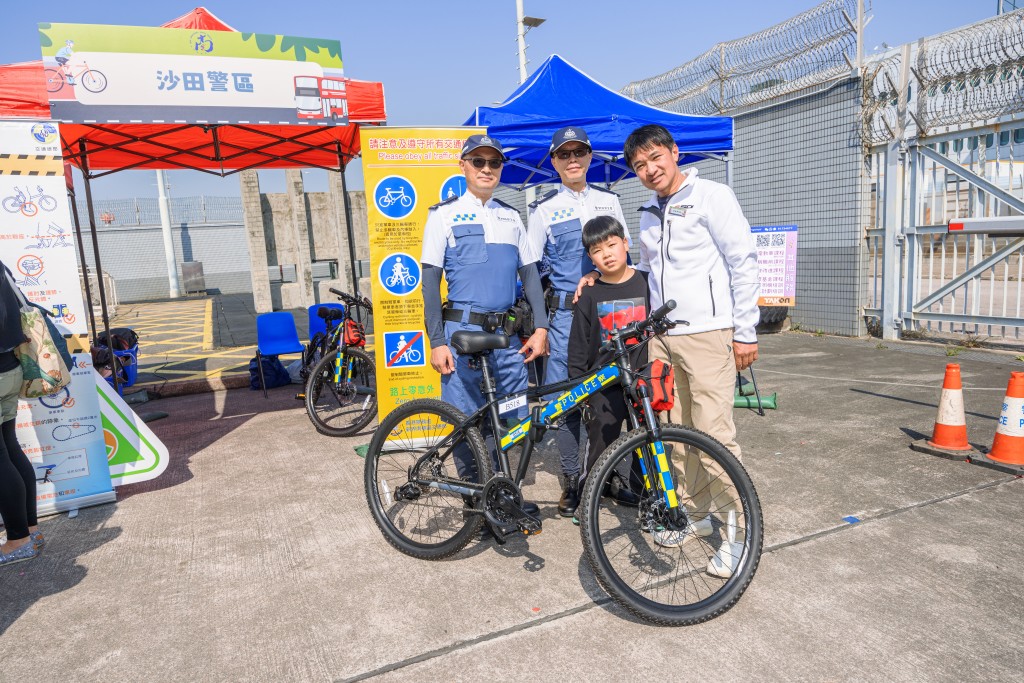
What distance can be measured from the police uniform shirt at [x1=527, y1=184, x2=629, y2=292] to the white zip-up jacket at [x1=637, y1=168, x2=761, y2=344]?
0.85 metres

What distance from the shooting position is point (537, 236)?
403 cm

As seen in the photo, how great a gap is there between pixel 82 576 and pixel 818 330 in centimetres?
977

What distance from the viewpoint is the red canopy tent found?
5.30m

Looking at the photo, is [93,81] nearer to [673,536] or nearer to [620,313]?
[620,313]

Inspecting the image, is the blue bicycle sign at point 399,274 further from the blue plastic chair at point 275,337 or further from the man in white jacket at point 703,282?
the blue plastic chair at point 275,337

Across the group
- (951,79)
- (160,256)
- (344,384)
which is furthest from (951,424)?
(160,256)

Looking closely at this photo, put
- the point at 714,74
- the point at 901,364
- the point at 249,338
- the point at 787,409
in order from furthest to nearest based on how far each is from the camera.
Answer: the point at 249,338
the point at 714,74
the point at 901,364
the point at 787,409

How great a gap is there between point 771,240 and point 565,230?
503cm

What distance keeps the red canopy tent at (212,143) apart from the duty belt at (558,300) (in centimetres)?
234

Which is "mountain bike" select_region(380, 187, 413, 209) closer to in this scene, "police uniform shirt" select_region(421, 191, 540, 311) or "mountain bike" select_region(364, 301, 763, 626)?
"police uniform shirt" select_region(421, 191, 540, 311)

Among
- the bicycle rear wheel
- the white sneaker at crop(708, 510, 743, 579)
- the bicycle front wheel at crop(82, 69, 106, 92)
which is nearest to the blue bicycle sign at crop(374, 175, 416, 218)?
the bicycle front wheel at crop(82, 69, 106, 92)

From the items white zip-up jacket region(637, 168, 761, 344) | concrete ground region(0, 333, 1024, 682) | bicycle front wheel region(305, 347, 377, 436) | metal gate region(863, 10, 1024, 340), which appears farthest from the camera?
metal gate region(863, 10, 1024, 340)

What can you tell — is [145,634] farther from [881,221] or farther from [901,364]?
[881,221]

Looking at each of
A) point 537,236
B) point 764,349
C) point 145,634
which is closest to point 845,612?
point 537,236
